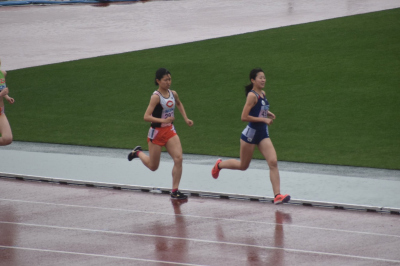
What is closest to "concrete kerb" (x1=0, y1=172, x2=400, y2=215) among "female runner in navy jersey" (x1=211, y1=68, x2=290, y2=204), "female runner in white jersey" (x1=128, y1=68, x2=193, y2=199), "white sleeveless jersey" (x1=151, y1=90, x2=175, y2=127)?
"female runner in white jersey" (x1=128, y1=68, x2=193, y2=199)

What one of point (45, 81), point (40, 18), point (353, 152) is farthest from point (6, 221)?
point (40, 18)

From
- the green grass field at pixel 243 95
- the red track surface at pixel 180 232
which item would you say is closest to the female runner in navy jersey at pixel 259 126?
the red track surface at pixel 180 232

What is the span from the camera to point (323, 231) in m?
8.90

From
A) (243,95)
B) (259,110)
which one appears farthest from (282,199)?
(243,95)

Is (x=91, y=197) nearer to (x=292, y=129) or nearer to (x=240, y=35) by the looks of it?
(x=292, y=129)

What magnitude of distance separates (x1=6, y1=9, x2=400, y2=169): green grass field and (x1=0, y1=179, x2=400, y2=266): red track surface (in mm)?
3527

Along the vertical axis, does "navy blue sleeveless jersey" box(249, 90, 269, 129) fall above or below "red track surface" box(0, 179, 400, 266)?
above

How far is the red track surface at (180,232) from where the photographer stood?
798 centimetres

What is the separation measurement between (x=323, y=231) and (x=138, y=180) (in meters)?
4.01

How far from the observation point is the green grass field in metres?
14.7

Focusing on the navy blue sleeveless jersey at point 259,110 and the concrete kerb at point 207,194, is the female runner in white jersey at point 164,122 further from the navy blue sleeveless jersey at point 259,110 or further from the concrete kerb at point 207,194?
the navy blue sleeveless jersey at point 259,110

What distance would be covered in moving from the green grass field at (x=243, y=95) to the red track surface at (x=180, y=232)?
3.53 meters

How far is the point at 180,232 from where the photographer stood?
898 centimetres

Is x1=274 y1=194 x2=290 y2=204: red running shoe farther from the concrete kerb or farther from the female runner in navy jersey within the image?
the concrete kerb
